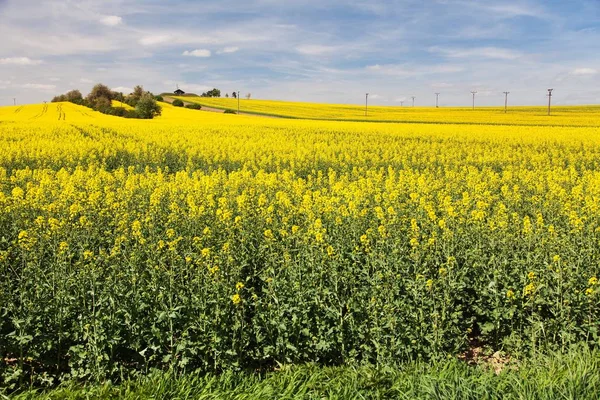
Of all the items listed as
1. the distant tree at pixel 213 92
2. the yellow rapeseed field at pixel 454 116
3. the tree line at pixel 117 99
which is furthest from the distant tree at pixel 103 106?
the distant tree at pixel 213 92

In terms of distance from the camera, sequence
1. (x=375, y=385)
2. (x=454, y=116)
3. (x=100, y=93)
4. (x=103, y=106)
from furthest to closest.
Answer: (x=100, y=93) → (x=103, y=106) → (x=454, y=116) → (x=375, y=385)

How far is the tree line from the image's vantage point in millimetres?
55344

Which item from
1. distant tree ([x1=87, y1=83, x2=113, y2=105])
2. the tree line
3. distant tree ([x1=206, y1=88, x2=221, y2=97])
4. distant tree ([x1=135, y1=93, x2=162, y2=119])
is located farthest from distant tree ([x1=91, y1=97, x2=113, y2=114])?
distant tree ([x1=206, y1=88, x2=221, y2=97])

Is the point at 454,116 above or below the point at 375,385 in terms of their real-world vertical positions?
above

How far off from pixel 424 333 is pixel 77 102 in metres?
86.5

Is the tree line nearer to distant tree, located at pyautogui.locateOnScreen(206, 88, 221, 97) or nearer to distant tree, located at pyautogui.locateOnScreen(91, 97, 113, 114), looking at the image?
distant tree, located at pyautogui.locateOnScreen(91, 97, 113, 114)

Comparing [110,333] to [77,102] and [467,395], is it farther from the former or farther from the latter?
[77,102]

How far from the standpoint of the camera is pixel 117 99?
77.8m

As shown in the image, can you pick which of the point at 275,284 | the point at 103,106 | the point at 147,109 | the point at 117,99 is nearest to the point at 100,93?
the point at 117,99

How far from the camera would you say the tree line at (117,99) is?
55344 mm

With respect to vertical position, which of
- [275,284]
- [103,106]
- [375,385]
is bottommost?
[375,385]

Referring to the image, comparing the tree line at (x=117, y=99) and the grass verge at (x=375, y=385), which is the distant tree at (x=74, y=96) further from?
the grass verge at (x=375, y=385)

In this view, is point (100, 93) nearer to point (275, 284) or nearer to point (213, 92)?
point (213, 92)

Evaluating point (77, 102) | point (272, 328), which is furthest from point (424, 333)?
point (77, 102)
